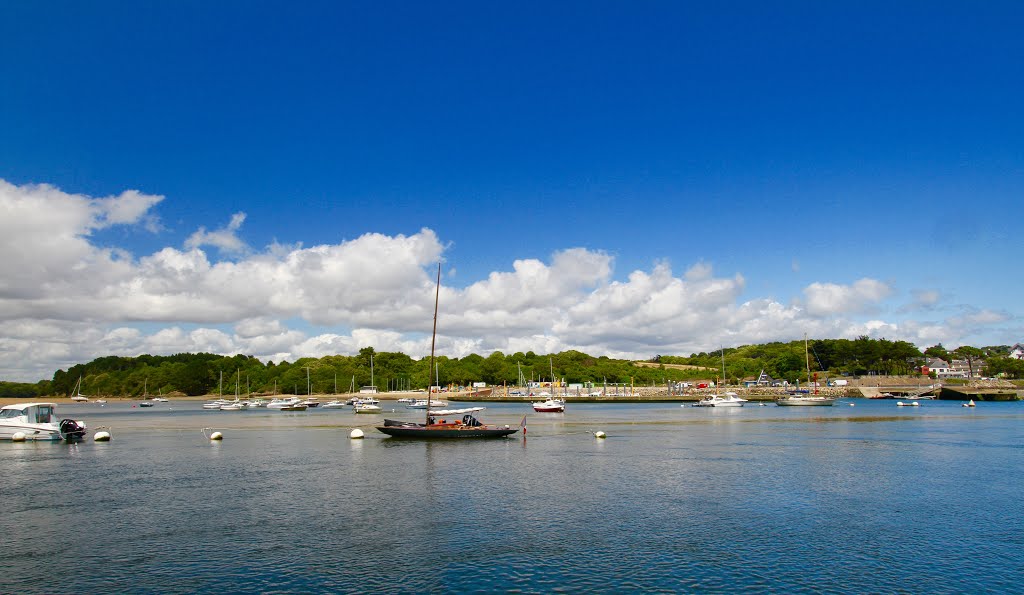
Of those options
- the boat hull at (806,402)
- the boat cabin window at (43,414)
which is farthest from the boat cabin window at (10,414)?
the boat hull at (806,402)

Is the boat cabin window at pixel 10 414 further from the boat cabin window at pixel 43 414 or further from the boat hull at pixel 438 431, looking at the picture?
the boat hull at pixel 438 431

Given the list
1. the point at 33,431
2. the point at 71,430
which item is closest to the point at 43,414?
the point at 33,431

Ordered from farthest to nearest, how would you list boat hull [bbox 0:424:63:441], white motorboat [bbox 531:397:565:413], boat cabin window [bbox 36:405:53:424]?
white motorboat [bbox 531:397:565:413] < boat cabin window [bbox 36:405:53:424] < boat hull [bbox 0:424:63:441]

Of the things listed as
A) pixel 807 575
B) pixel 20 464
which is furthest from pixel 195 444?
pixel 807 575

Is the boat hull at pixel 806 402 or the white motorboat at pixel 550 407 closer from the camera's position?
the white motorboat at pixel 550 407

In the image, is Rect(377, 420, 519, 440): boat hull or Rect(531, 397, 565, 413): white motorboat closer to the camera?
Rect(377, 420, 519, 440): boat hull

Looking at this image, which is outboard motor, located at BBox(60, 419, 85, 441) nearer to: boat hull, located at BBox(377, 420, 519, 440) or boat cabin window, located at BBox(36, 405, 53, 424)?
boat cabin window, located at BBox(36, 405, 53, 424)

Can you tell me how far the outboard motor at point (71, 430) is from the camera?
71.2m

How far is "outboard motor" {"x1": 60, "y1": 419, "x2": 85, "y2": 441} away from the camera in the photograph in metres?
71.2

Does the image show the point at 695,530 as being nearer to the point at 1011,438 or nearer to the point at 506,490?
the point at 506,490

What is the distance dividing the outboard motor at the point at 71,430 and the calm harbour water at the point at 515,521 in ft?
35.8

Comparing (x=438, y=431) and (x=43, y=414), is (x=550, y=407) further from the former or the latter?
(x=43, y=414)

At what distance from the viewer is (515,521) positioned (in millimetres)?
31375

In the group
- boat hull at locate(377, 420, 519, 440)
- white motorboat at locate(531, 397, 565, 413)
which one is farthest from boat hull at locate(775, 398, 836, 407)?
boat hull at locate(377, 420, 519, 440)
